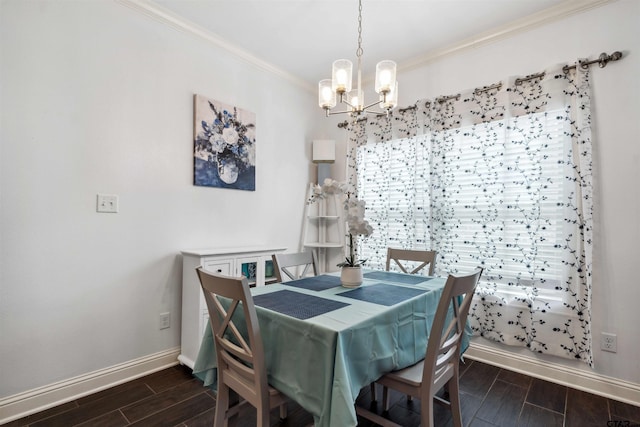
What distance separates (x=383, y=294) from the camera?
5.40ft

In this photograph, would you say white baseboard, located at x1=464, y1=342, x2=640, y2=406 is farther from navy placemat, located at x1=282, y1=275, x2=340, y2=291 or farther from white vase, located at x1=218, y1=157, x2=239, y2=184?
white vase, located at x1=218, y1=157, x2=239, y2=184

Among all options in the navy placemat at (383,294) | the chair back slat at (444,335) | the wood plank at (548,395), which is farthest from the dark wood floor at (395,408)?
the navy placemat at (383,294)

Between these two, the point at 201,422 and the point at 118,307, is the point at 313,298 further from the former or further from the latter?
the point at 118,307

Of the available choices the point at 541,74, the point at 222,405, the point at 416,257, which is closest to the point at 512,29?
the point at 541,74

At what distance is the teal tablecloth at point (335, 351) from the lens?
1071 millimetres

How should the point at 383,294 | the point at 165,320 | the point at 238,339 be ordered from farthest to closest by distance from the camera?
1. the point at 165,320
2. the point at 383,294
3. the point at 238,339

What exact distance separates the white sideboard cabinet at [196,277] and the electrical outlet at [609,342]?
8.17ft

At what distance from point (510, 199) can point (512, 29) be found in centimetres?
139

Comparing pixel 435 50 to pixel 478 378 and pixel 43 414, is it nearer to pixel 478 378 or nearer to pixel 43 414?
pixel 478 378

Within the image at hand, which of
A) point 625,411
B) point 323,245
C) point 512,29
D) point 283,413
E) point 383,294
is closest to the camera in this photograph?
point 383,294

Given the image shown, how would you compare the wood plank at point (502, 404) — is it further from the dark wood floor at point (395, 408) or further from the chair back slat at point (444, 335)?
the chair back slat at point (444, 335)

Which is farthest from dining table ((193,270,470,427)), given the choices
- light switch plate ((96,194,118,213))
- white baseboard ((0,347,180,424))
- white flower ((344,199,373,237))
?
light switch plate ((96,194,118,213))

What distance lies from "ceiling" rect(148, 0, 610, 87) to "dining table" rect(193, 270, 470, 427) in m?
2.06

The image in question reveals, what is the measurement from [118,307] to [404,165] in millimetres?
2660
